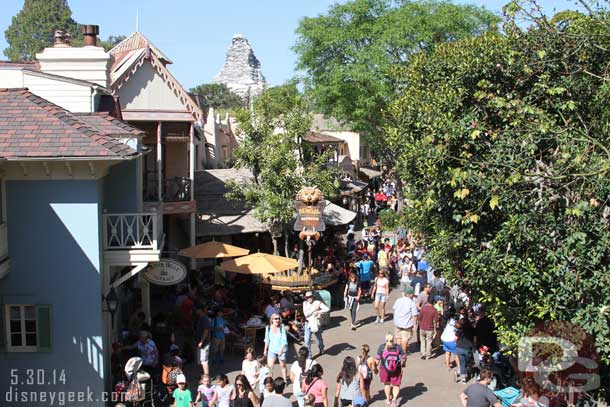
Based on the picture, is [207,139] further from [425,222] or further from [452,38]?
[425,222]

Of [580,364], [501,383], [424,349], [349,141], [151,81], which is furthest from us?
[349,141]

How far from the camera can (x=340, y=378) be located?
1229 centimetres

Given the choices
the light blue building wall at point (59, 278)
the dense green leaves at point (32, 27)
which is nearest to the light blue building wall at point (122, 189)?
the light blue building wall at point (59, 278)

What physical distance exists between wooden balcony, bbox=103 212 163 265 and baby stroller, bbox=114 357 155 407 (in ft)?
6.50

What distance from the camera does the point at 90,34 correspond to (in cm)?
1798

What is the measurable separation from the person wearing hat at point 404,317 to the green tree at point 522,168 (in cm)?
174

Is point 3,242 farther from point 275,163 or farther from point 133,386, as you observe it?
point 275,163

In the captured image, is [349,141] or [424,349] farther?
[349,141]

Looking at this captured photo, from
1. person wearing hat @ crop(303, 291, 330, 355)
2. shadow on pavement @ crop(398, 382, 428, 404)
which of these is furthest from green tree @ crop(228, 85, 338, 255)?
shadow on pavement @ crop(398, 382, 428, 404)

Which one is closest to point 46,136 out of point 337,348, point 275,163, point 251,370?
point 251,370

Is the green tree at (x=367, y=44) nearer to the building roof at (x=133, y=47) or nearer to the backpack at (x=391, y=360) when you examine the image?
the building roof at (x=133, y=47)

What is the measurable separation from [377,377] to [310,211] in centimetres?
579

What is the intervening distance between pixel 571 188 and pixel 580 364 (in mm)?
2589

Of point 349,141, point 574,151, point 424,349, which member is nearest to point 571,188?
point 574,151
